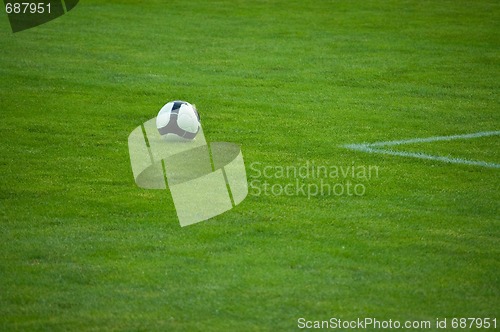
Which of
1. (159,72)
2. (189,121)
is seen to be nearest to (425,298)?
(189,121)

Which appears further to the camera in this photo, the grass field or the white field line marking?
the white field line marking

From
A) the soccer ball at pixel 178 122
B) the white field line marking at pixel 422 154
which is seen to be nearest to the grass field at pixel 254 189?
the white field line marking at pixel 422 154

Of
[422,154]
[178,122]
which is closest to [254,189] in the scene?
[178,122]

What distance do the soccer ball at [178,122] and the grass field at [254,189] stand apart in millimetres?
289

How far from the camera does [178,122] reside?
8562mm

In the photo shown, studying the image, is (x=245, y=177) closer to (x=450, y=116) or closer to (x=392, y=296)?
(x=392, y=296)

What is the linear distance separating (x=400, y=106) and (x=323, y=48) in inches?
147

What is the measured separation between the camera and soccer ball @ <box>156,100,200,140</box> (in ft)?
28.1

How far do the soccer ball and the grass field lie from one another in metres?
0.29

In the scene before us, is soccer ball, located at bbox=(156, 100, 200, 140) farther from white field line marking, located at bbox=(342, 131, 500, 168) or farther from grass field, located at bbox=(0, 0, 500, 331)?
white field line marking, located at bbox=(342, 131, 500, 168)

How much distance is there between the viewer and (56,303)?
5062mm

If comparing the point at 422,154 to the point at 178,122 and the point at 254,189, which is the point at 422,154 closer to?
the point at 254,189

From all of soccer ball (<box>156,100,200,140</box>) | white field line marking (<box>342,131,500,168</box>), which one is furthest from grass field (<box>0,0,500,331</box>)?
soccer ball (<box>156,100,200,140</box>)

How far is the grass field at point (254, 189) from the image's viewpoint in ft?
16.8
